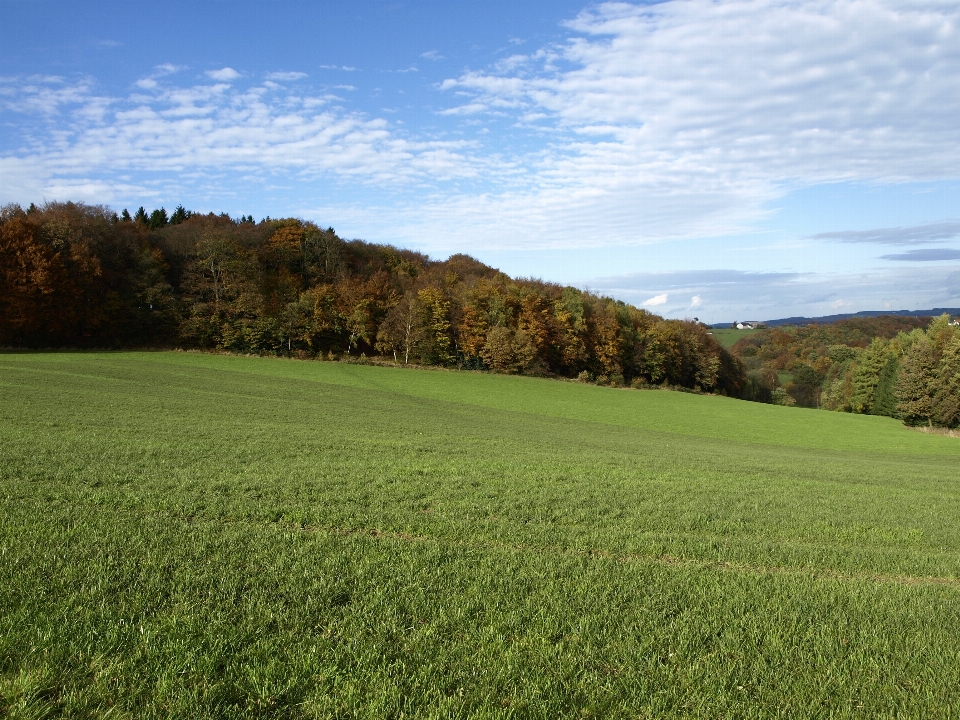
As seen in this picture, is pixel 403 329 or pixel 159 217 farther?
pixel 159 217

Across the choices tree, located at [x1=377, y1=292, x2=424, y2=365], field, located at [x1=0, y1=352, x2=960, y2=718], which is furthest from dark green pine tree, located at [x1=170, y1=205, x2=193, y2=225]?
field, located at [x1=0, y1=352, x2=960, y2=718]

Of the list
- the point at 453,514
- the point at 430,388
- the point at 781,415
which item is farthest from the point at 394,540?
the point at 781,415

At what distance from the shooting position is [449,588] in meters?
6.45

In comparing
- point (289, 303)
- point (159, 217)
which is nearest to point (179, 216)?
point (159, 217)

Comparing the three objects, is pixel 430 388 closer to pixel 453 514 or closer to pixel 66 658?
pixel 453 514

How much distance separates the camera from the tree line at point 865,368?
68.2 meters

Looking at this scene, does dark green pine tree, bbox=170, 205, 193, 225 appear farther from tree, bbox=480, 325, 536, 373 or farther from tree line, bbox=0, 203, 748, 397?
tree, bbox=480, 325, 536, 373

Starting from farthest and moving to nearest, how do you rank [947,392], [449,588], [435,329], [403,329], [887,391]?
[887,391] < [435,329] < [403,329] < [947,392] < [449,588]

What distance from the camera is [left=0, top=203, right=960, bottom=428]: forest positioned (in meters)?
57.7

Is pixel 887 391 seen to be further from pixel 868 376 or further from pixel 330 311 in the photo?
pixel 330 311

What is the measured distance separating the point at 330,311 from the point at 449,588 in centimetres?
6614

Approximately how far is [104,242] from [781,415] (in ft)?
229

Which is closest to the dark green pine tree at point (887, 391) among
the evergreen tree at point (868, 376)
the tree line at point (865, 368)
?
the tree line at point (865, 368)

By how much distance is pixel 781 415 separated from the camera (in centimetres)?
5988
